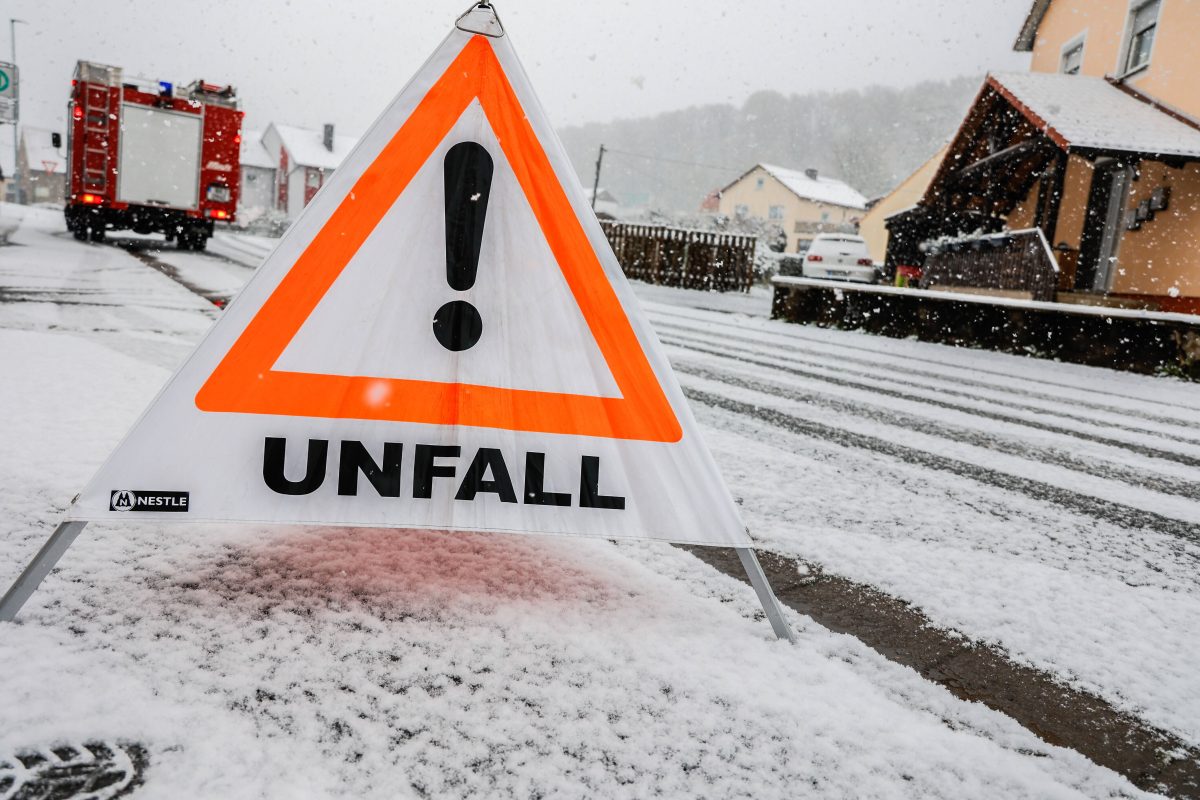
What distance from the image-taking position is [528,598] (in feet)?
6.11

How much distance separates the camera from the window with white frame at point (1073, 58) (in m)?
20.5

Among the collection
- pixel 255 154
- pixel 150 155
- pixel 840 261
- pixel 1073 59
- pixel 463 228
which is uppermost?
pixel 255 154

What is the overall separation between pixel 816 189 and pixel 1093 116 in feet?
186

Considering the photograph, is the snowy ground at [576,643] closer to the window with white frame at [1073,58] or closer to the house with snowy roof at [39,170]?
the window with white frame at [1073,58]

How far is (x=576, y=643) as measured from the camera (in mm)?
1663

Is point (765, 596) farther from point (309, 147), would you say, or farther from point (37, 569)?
point (309, 147)

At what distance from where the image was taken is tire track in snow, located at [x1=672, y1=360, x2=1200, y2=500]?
3714mm

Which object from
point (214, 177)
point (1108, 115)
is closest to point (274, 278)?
point (1108, 115)

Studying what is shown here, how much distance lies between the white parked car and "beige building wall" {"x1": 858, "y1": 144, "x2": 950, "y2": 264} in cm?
1253

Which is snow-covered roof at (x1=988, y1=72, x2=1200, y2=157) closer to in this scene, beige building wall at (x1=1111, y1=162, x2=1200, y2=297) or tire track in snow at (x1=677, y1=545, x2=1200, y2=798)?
beige building wall at (x1=1111, y1=162, x2=1200, y2=297)

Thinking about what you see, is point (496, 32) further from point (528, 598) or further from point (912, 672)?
point (912, 672)

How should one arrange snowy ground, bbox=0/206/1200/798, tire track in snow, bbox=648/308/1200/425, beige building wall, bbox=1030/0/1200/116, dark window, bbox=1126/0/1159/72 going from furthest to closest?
dark window, bbox=1126/0/1159/72 → beige building wall, bbox=1030/0/1200/116 → tire track in snow, bbox=648/308/1200/425 → snowy ground, bbox=0/206/1200/798

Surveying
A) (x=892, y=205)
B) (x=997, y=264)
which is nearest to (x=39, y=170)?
(x=892, y=205)

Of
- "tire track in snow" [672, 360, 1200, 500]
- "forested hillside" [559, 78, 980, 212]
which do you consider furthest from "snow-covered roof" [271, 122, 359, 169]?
"tire track in snow" [672, 360, 1200, 500]
